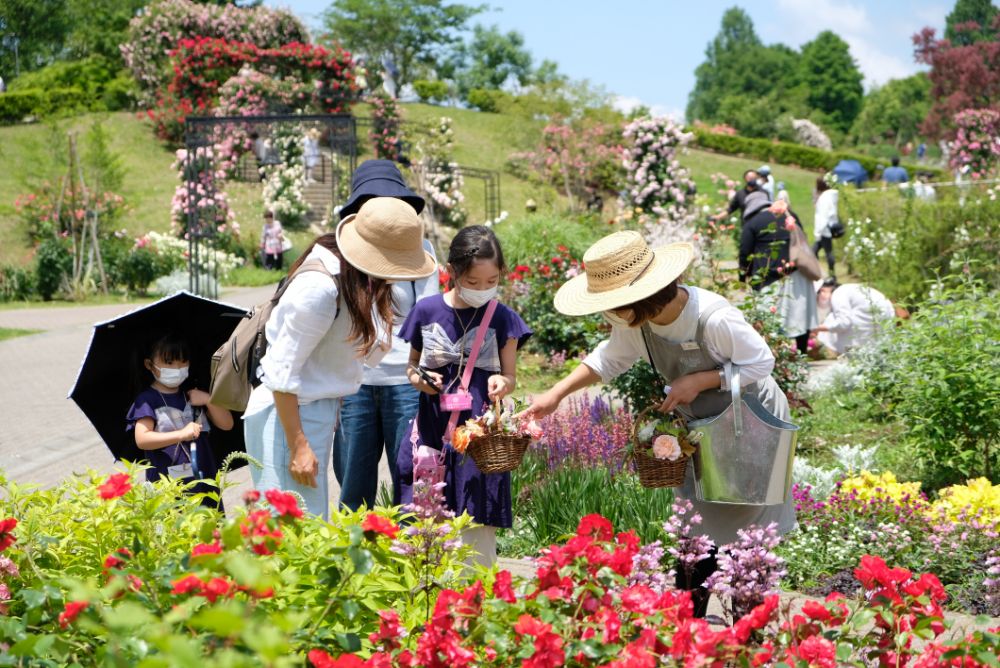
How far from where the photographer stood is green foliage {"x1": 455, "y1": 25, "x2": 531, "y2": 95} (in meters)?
71.6

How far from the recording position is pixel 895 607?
2070 millimetres

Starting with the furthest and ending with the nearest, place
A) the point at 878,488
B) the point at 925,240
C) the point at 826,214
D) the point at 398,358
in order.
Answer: the point at 826,214 → the point at 925,240 → the point at 878,488 → the point at 398,358

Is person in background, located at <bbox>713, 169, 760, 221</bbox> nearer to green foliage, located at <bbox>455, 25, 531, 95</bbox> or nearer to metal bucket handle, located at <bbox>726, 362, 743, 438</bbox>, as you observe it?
metal bucket handle, located at <bbox>726, 362, 743, 438</bbox>

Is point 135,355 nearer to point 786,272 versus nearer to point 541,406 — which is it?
point 541,406

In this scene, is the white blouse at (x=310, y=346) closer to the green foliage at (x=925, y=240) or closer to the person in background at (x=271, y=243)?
the green foliage at (x=925, y=240)

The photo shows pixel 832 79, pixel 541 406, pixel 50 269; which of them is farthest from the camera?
pixel 832 79

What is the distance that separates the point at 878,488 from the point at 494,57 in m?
71.8

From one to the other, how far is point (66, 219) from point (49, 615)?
20329 mm

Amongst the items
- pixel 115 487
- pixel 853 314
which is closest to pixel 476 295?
pixel 115 487

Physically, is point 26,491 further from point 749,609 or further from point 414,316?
point 749,609

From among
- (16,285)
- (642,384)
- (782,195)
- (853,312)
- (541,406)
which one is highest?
(541,406)

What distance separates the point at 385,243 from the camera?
3.12 metres

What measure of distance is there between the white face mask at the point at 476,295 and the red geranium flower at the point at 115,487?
64.9 inches

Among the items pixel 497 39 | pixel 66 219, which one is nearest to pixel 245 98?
pixel 66 219
